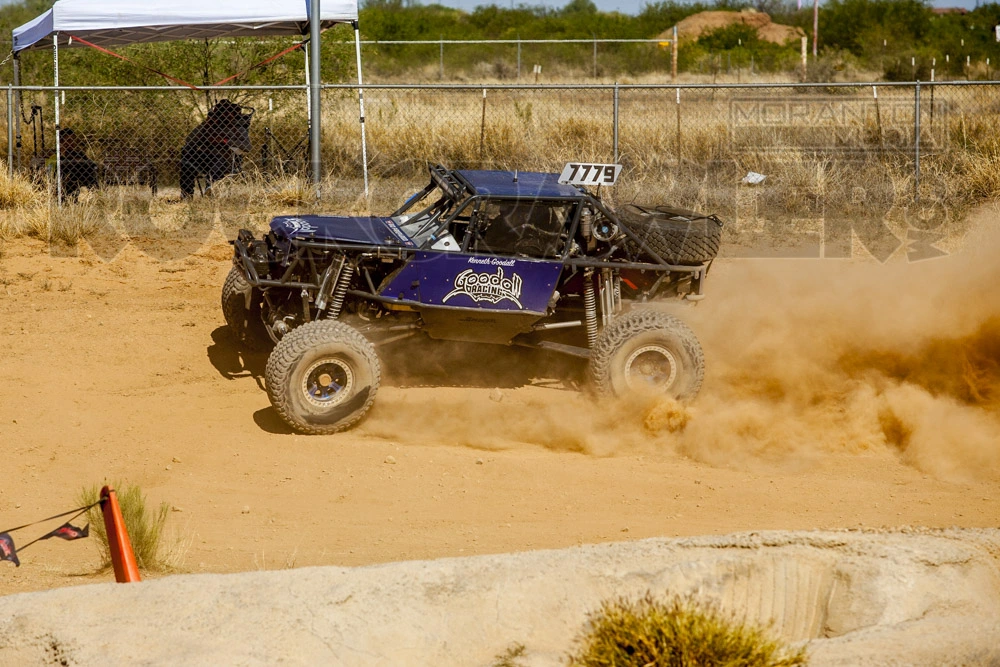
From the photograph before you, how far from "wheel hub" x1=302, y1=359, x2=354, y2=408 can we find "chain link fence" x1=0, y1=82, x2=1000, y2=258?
6.50 m

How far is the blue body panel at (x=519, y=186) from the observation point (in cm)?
820

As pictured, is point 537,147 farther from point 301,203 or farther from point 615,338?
point 615,338

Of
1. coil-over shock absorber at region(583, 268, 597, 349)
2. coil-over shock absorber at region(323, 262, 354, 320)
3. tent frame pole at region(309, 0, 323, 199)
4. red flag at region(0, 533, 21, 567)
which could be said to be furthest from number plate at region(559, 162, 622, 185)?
tent frame pole at region(309, 0, 323, 199)

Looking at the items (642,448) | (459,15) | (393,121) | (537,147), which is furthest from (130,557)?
(459,15)

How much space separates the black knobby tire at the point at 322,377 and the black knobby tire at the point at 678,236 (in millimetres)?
2322

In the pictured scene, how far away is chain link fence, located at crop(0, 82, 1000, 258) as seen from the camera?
1480 cm

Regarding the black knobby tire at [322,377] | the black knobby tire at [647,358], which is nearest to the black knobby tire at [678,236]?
the black knobby tire at [647,358]

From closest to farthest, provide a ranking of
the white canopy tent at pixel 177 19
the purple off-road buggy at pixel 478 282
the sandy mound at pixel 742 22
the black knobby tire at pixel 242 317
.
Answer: the purple off-road buggy at pixel 478 282
the black knobby tire at pixel 242 317
the white canopy tent at pixel 177 19
the sandy mound at pixel 742 22

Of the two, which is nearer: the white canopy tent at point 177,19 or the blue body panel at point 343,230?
the blue body panel at point 343,230

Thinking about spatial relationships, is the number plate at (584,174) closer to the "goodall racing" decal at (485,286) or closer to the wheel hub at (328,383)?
the "goodall racing" decal at (485,286)

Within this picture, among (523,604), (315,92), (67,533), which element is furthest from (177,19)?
(523,604)

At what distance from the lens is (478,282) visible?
8125 mm

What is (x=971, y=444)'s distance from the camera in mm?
7812

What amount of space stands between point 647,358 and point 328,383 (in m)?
2.41
